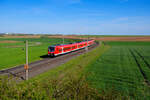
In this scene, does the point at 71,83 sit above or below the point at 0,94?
above

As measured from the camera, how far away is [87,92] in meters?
6.83

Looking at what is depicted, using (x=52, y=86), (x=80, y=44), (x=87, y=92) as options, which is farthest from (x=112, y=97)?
(x=80, y=44)

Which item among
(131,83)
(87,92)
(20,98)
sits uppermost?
(87,92)

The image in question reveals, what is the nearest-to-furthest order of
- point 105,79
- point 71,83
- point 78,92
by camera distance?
1. point 78,92
2. point 71,83
3. point 105,79

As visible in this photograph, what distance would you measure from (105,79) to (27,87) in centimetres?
1348

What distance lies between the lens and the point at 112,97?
6.00 m

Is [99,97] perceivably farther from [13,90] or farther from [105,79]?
[105,79]

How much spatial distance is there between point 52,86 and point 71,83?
3.80 feet

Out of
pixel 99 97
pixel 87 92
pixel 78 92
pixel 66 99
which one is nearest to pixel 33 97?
pixel 66 99

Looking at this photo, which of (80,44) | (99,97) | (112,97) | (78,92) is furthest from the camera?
(80,44)

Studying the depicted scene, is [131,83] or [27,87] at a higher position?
[27,87]

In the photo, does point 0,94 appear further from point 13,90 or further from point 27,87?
point 27,87

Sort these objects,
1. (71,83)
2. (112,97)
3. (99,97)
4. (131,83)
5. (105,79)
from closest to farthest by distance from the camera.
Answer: (112,97)
(99,97)
(71,83)
(131,83)
(105,79)

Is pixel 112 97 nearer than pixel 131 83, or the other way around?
pixel 112 97
